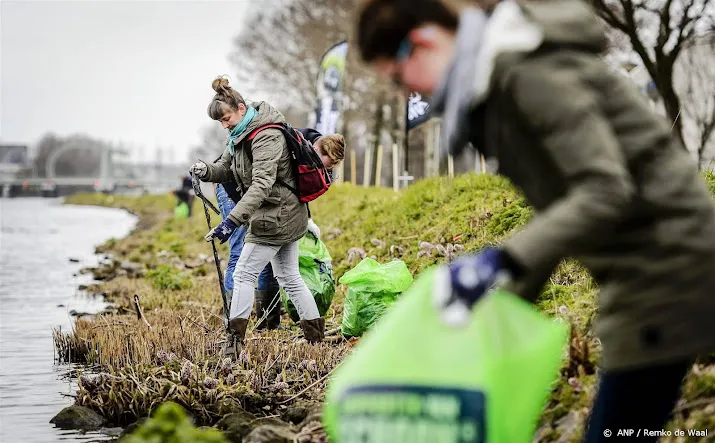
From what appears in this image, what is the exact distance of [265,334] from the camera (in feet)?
27.0

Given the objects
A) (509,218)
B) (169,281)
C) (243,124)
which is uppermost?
(243,124)

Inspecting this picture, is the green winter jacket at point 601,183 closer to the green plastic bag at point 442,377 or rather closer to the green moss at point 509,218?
the green plastic bag at point 442,377

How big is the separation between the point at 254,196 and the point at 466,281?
15.8 ft

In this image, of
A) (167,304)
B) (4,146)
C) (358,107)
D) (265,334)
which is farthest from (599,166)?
(4,146)

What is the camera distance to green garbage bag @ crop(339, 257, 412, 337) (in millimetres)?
7859

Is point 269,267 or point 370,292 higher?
point 269,267

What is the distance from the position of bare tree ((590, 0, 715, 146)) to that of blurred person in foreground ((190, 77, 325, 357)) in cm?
1167

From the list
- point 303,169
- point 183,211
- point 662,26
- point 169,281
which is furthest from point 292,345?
point 183,211

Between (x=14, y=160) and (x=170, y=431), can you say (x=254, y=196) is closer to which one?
(x=170, y=431)

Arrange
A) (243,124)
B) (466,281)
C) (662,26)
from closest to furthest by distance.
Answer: (466,281) → (243,124) → (662,26)

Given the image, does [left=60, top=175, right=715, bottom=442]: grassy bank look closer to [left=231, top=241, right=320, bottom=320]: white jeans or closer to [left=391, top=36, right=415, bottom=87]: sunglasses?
[left=231, top=241, right=320, bottom=320]: white jeans

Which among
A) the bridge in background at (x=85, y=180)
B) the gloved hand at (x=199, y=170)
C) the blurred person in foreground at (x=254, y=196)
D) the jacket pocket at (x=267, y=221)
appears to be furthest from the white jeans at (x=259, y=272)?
the bridge in background at (x=85, y=180)

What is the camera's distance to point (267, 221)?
7.37m

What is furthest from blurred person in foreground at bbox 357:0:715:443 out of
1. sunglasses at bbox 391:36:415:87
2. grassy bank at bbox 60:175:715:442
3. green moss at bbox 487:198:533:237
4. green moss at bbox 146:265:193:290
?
green moss at bbox 146:265:193:290
